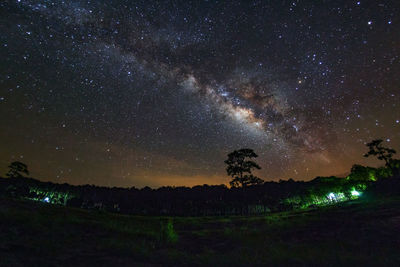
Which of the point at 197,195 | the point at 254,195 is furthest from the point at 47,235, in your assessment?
the point at 197,195

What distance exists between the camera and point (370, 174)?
48594 mm

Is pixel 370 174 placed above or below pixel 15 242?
above

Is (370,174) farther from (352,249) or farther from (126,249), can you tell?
(126,249)

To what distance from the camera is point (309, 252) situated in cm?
1085

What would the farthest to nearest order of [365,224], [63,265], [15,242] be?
[365,224] → [15,242] → [63,265]

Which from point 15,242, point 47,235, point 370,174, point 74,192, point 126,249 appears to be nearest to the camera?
point 15,242

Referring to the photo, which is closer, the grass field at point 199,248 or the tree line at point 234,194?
the grass field at point 199,248

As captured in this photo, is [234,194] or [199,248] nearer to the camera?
[199,248]

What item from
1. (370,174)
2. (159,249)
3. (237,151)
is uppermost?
(237,151)

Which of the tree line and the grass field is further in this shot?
the tree line

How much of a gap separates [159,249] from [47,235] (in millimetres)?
6759

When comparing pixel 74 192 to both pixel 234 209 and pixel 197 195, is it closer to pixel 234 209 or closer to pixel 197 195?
pixel 197 195

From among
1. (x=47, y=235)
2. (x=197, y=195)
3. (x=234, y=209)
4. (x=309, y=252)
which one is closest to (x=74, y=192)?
(x=197, y=195)

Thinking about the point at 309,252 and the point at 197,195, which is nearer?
the point at 309,252
